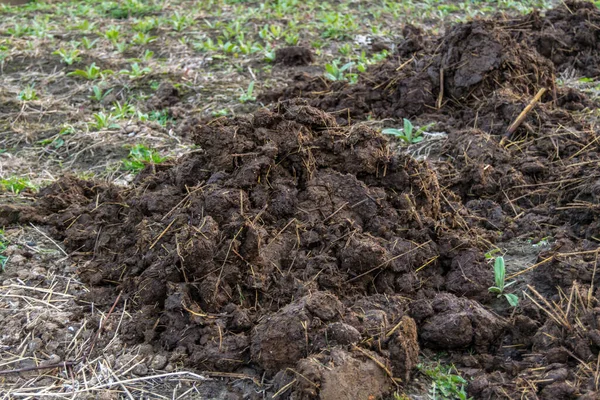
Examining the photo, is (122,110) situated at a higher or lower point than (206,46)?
lower

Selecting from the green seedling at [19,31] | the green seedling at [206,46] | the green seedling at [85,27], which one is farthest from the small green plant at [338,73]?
the green seedling at [19,31]

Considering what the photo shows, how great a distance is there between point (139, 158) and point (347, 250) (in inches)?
96.5

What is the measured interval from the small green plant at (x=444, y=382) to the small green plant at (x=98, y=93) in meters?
4.65

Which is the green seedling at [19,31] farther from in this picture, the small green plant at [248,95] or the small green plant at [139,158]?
the small green plant at [139,158]

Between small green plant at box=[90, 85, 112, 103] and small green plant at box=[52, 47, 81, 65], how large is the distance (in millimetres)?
867

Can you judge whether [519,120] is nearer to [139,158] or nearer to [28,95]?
[139,158]

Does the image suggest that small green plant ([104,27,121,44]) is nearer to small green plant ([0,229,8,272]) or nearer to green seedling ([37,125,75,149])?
green seedling ([37,125,75,149])

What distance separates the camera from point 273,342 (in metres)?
3.04

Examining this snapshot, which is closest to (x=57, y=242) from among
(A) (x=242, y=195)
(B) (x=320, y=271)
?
(A) (x=242, y=195)

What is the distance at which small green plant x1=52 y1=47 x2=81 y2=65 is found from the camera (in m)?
7.38

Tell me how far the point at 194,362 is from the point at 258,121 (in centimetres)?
146

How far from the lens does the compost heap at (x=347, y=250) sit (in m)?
2.99

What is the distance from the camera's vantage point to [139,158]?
→ 5.33 meters

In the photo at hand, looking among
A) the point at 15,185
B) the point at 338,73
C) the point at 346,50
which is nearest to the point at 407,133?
the point at 338,73
